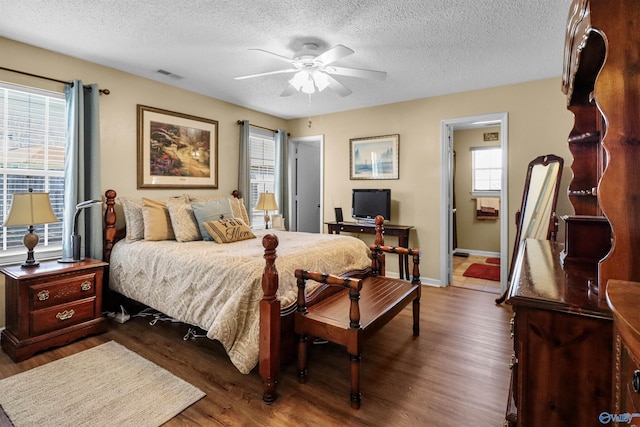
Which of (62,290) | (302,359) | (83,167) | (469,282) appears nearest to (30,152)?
(83,167)

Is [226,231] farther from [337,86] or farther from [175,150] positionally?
[337,86]

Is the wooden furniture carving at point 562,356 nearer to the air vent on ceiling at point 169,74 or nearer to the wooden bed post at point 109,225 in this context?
the wooden bed post at point 109,225

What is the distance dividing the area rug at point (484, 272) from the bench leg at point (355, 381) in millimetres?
3622

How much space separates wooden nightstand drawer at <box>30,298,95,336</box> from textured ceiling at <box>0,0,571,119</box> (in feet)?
7.40

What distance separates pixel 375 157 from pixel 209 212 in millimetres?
2644

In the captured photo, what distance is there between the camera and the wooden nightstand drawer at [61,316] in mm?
2529

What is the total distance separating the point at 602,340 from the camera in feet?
3.19

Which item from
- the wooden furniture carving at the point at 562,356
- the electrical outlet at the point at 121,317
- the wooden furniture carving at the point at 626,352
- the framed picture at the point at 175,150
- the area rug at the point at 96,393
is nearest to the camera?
the wooden furniture carving at the point at 626,352

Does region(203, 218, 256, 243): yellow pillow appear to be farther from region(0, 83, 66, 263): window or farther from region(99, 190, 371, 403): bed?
region(0, 83, 66, 263): window

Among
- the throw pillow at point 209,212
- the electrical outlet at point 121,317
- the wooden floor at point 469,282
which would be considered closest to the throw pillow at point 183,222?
the throw pillow at point 209,212

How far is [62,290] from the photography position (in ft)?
8.77

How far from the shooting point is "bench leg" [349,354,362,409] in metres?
1.92

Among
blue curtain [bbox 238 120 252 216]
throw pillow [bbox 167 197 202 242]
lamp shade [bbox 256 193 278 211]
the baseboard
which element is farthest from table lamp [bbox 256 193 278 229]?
the baseboard

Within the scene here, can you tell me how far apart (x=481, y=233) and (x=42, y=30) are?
693 cm
